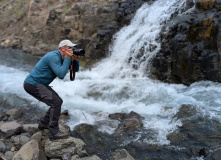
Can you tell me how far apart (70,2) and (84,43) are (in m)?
4.61

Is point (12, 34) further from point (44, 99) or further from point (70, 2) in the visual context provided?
point (44, 99)

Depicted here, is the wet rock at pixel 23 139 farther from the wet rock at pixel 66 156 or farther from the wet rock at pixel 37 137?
the wet rock at pixel 66 156

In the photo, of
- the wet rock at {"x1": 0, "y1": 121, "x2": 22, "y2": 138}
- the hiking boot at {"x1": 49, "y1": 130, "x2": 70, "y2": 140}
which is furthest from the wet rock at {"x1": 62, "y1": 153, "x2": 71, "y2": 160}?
the wet rock at {"x1": 0, "y1": 121, "x2": 22, "y2": 138}

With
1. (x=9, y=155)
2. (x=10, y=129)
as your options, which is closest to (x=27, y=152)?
(x=9, y=155)

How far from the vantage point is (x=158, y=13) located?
35.7 feet

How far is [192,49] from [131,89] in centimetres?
251

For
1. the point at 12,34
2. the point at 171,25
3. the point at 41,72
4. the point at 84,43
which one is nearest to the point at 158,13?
the point at 171,25

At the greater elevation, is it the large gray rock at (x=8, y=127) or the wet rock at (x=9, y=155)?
the large gray rock at (x=8, y=127)

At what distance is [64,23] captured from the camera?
48.9 ft

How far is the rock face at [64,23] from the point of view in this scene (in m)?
12.4

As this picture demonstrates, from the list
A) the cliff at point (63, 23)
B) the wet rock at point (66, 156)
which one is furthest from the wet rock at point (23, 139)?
the cliff at point (63, 23)

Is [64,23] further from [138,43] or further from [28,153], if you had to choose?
[28,153]

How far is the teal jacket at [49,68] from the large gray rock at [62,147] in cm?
102

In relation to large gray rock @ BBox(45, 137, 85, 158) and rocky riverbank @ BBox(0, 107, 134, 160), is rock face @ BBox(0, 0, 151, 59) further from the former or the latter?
large gray rock @ BBox(45, 137, 85, 158)
